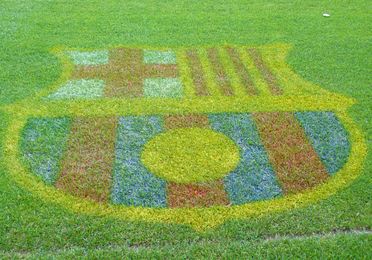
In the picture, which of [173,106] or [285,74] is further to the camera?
[285,74]

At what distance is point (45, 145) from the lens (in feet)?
17.2

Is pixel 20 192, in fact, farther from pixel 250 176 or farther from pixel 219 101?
pixel 219 101

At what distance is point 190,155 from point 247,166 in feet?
1.83

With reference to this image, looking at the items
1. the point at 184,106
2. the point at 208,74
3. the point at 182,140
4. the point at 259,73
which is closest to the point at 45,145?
the point at 182,140

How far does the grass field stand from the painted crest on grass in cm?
4

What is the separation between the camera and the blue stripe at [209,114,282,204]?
468 centimetres

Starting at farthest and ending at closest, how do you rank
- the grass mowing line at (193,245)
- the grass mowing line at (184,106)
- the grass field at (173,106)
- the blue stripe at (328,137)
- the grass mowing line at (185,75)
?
the grass mowing line at (185,75) < the grass mowing line at (184,106) < the blue stripe at (328,137) < the grass field at (173,106) < the grass mowing line at (193,245)

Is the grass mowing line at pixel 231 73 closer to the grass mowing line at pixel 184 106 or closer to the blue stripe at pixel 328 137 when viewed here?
the grass mowing line at pixel 184 106

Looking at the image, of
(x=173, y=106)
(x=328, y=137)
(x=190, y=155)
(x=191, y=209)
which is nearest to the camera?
(x=191, y=209)

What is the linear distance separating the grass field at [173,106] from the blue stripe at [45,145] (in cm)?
7

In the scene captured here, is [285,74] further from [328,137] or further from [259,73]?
[328,137]

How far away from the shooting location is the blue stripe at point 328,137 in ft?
16.8

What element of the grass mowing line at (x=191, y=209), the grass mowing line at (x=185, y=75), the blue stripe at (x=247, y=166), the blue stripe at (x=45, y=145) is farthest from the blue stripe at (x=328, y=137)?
the blue stripe at (x=45, y=145)

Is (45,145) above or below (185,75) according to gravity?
above
